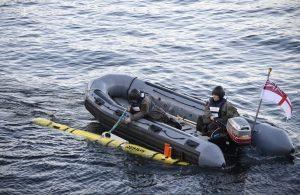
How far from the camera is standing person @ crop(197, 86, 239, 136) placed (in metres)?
10.8

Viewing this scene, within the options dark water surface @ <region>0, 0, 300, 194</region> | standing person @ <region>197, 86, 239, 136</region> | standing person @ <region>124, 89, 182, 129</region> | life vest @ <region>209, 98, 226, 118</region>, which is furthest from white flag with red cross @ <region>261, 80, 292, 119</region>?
standing person @ <region>124, 89, 182, 129</region>

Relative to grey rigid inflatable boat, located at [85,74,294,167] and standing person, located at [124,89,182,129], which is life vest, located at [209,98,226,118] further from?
standing person, located at [124,89,182,129]

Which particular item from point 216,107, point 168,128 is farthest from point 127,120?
point 216,107

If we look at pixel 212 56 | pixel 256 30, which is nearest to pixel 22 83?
pixel 212 56

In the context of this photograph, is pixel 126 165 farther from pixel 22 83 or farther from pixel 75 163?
pixel 22 83

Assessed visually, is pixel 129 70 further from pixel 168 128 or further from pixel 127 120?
pixel 168 128

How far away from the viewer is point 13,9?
26016 millimetres

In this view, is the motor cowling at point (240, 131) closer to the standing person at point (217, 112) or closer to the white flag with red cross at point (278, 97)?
the standing person at point (217, 112)

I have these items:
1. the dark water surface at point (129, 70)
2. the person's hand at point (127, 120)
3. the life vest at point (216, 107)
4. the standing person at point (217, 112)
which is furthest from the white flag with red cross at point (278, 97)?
the person's hand at point (127, 120)

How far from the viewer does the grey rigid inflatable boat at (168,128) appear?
10.4 meters

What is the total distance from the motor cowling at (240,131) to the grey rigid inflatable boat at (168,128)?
0.44 metres

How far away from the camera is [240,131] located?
10094mm

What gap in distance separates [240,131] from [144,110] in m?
2.37

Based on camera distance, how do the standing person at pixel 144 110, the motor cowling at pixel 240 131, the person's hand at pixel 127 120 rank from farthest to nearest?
the person's hand at pixel 127 120, the standing person at pixel 144 110, the motor cowling at pixel 240 131
